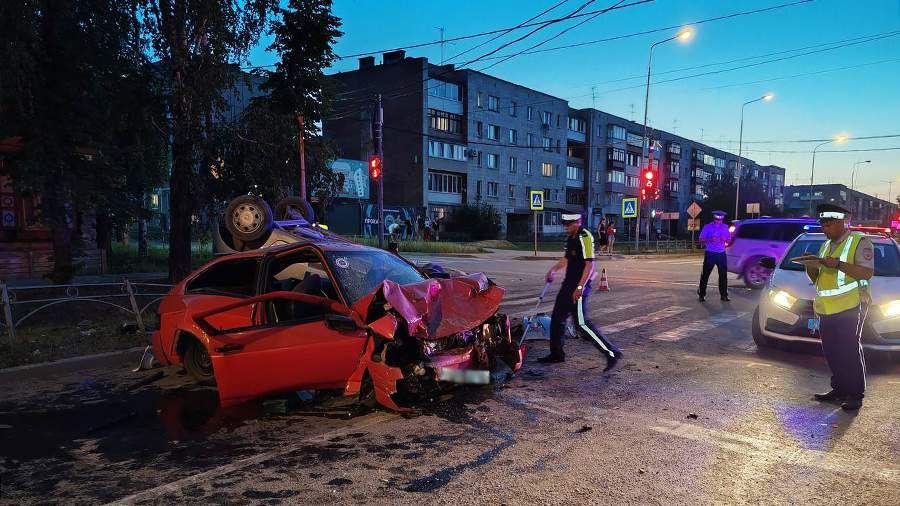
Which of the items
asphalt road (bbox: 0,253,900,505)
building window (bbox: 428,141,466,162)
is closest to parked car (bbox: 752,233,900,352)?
asphalt road (bbox: 0,253,900,505)

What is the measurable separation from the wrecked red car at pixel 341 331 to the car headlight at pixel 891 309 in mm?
4136

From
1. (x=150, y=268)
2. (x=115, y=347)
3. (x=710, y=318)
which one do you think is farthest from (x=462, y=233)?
(x=115, y=347)

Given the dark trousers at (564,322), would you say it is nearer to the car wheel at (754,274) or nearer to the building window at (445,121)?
the car wheel at (754,274)

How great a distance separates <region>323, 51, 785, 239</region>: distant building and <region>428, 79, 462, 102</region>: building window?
8 centimetres

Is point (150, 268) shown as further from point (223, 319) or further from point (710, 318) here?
point (710, 318)

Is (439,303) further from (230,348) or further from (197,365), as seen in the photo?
(197,365)

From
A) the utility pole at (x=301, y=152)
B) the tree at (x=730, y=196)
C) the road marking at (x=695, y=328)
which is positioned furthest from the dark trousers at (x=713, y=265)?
the tree at (x=730, y=196)

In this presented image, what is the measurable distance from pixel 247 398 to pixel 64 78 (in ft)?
24.7

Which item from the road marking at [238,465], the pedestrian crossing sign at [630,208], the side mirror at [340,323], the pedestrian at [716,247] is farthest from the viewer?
the pedestrian crossing sign at [630,208]

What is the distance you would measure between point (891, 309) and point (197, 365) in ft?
24.2

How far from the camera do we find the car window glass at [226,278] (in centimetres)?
566

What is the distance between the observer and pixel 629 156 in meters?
71.4

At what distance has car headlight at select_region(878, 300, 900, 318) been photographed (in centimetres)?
609

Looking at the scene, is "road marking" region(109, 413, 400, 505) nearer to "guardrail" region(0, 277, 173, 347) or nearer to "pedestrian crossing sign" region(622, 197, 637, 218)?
"guardrail" region(0, 277, 173, 347)
